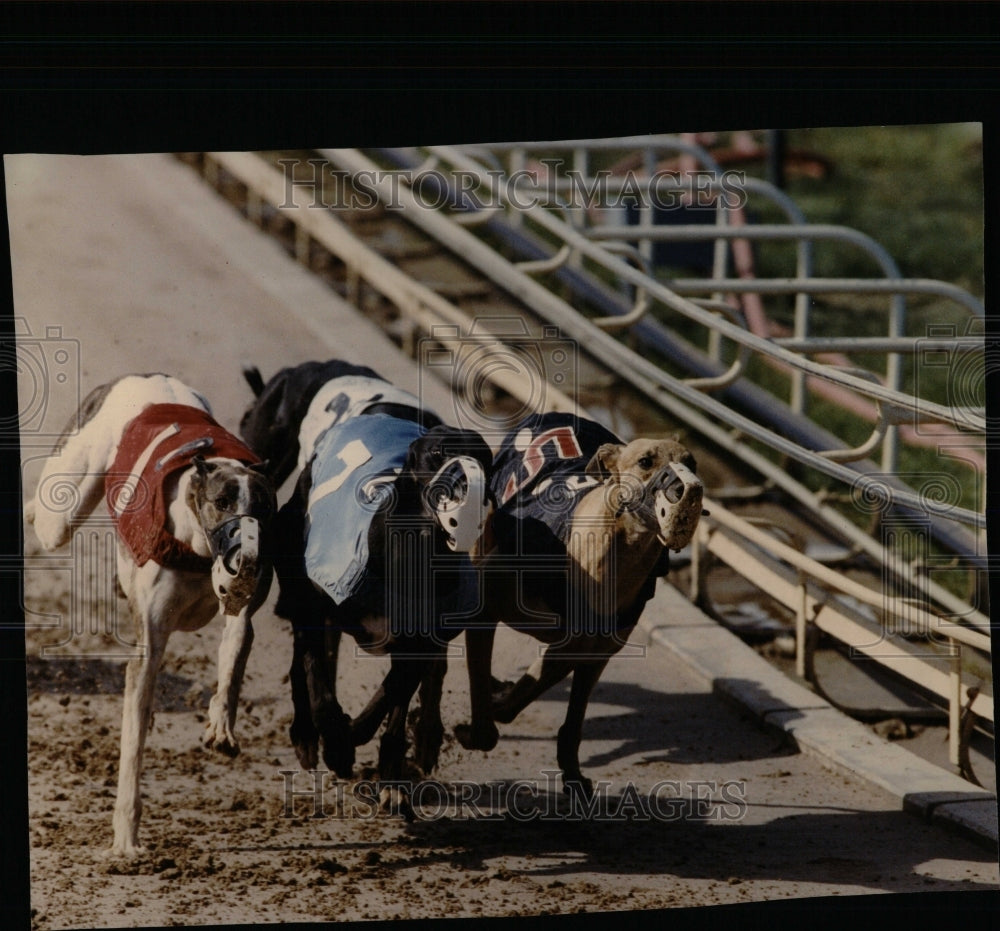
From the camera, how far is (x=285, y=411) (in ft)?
18.3

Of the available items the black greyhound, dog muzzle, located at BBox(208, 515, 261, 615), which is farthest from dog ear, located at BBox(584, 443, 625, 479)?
dog muzzle, located at BBox(208, 515, 261, 615)

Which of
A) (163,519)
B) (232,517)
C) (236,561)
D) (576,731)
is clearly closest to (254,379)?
(163,519)

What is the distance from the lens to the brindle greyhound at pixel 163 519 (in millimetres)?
4742

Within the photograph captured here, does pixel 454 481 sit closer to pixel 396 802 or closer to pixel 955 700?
pixel 396 802

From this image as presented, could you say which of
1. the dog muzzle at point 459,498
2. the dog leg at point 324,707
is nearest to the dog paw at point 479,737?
the dog leg at point 324,707

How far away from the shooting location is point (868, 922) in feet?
16.5

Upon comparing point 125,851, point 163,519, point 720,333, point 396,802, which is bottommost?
point 125,851

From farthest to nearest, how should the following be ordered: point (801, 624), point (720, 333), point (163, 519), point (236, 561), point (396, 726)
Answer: point (720, 333) < point (801, 624) < point (396, 726) < point (163, 519) < point (236, 561)

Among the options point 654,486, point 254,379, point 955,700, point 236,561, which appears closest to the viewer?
point 236,561

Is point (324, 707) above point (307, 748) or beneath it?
above

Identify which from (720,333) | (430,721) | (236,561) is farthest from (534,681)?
(720,333)

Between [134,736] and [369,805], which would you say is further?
[369,805]

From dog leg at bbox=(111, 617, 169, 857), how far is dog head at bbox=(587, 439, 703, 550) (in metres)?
1.38

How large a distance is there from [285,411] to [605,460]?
118 centimetres
